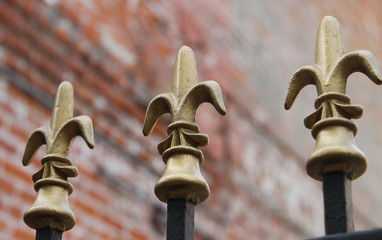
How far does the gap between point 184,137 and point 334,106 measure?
0.32 m

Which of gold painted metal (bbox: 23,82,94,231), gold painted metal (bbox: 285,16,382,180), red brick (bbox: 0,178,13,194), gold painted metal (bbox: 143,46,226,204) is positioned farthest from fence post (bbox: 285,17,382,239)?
red brick (bbox: 0,178,13,194)

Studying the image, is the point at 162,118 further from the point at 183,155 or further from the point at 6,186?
the point at 183,155

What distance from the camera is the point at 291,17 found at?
5.65 metres

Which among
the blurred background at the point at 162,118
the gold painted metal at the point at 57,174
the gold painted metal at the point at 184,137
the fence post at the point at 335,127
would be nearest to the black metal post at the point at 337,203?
the fence post at the point at 335,127

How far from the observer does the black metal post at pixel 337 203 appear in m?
1.33

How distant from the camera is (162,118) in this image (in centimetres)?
383

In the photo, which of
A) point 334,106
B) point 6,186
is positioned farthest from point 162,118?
point 334,106

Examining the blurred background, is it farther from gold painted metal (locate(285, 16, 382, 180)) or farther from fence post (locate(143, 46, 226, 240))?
gold painted metal (locate(285, 16, 382, 180))

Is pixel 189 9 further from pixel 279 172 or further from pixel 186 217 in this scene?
pixel 186 217

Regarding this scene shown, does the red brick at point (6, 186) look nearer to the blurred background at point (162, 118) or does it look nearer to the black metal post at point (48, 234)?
the blurred background at point (162, 118)

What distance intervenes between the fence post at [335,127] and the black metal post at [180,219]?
0.26m

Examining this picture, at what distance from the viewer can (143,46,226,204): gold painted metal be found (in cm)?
150

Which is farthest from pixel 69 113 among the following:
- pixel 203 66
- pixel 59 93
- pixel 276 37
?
pixel 276 37

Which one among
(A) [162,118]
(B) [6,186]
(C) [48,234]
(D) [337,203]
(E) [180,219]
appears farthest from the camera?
(A) [162,118]
